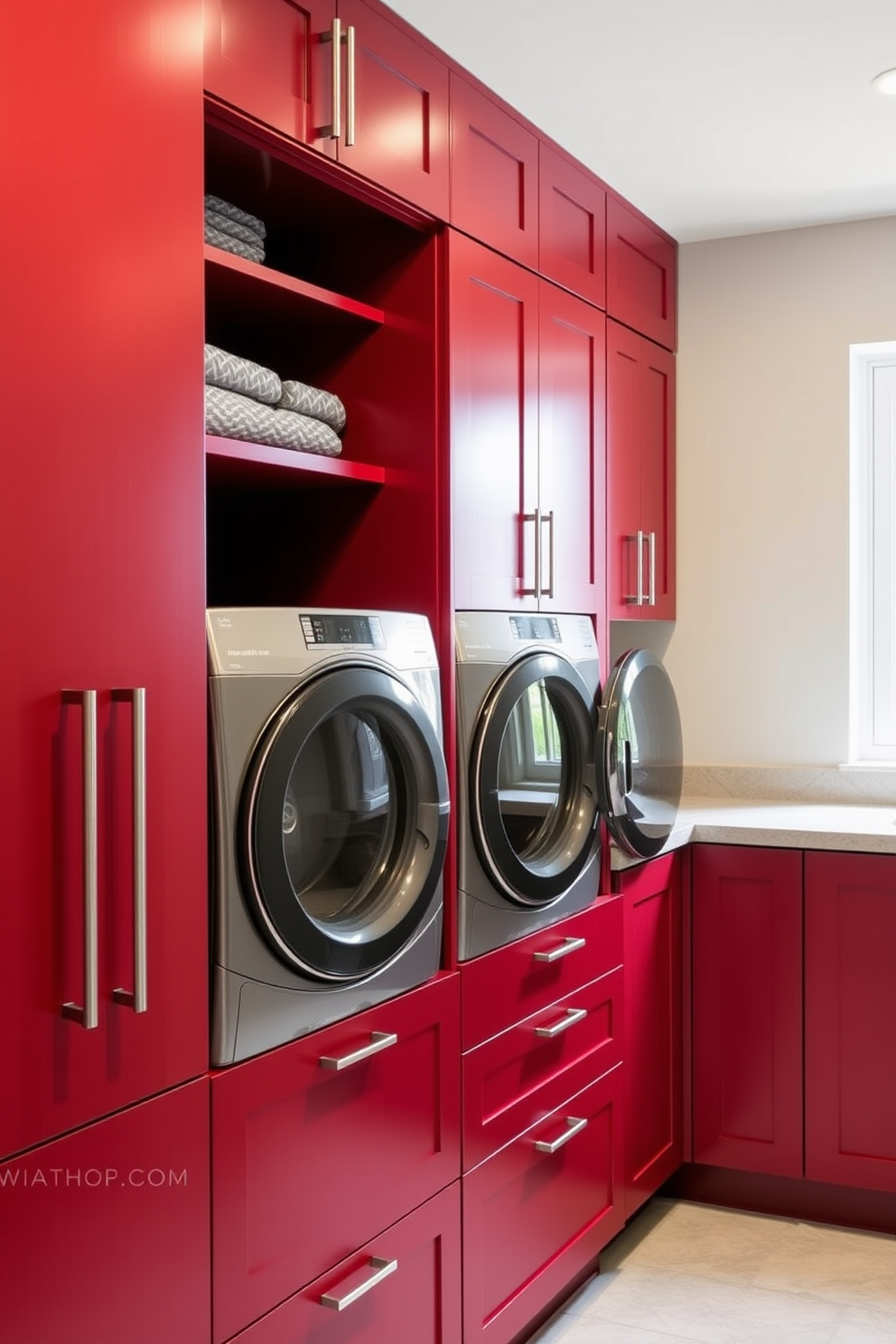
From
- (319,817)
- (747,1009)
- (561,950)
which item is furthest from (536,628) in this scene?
(747,1009)

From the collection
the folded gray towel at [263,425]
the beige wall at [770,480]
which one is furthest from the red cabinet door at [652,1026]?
the folded gray towel at [263,425]

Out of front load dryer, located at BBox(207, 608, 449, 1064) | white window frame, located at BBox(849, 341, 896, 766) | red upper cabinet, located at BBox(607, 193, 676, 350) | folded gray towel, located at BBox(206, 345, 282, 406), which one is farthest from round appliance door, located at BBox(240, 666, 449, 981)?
white window frame, located at BBox(849, 341, 896, 766)

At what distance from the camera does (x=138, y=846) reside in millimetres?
1475

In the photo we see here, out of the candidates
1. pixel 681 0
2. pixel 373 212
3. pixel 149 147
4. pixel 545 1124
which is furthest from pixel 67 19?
pixel 545 1124

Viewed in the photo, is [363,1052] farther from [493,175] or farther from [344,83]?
[493,175]

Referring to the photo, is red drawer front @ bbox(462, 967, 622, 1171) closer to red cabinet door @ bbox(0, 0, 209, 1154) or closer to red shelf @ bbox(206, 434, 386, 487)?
red cabinet door @ bbox(0, 0, 209, 1154)

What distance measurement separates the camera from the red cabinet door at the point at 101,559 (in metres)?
1.37

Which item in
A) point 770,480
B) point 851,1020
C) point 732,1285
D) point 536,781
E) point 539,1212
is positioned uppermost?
point 770,480

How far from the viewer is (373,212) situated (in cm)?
227

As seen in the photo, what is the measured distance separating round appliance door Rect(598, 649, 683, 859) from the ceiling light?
125cm

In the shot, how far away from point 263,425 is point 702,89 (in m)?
1.30

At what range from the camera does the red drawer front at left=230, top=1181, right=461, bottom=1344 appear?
1.83 meters

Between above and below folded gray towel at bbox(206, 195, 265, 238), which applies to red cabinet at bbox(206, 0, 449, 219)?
above

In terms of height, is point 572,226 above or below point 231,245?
above
